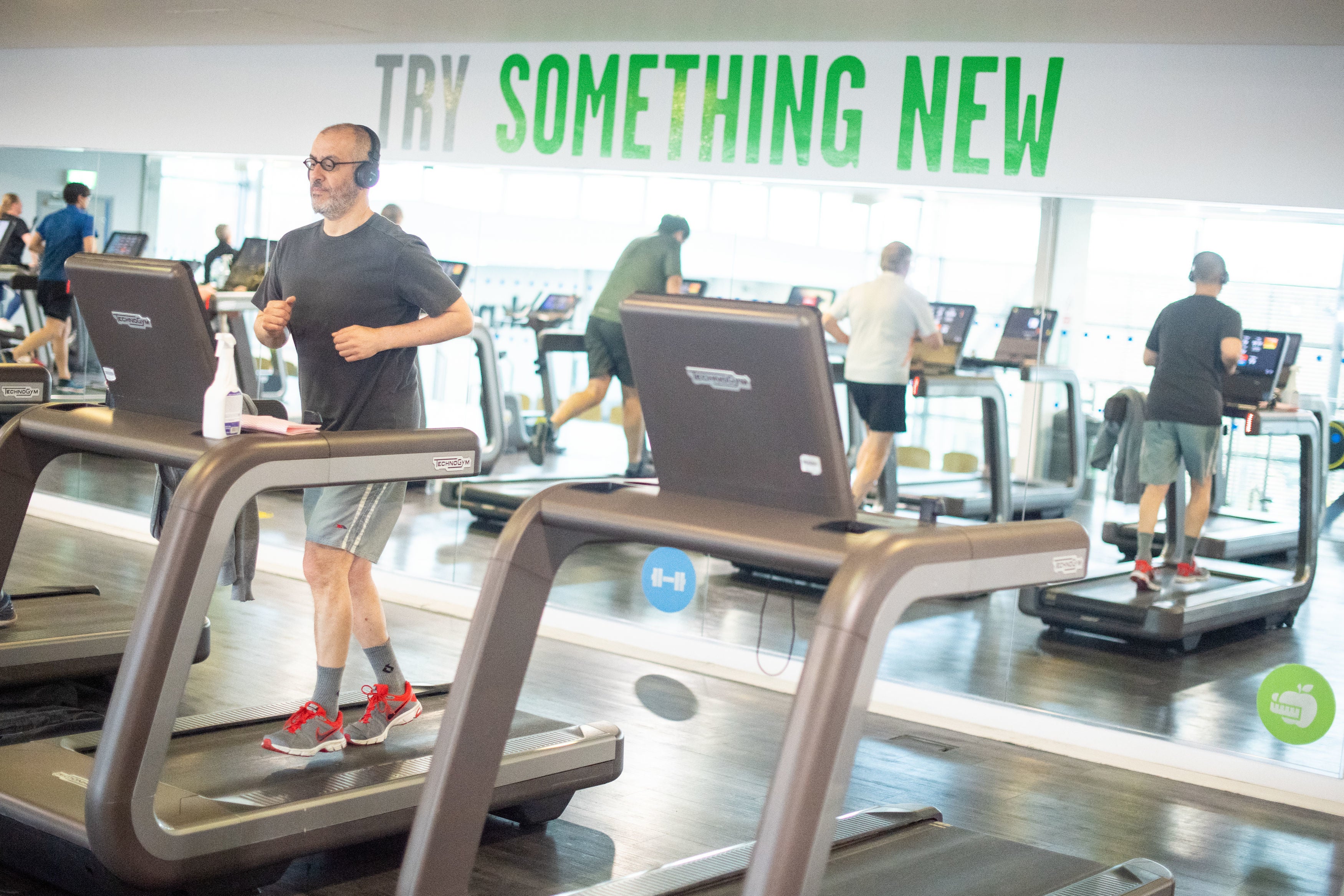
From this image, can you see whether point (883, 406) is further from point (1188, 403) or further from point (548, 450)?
point (548, 450)

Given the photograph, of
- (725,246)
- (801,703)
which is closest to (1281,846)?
(801,703)

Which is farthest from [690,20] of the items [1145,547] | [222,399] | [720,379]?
[720,379]

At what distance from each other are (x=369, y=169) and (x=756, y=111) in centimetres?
217

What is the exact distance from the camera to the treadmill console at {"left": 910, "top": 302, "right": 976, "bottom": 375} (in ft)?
16.1

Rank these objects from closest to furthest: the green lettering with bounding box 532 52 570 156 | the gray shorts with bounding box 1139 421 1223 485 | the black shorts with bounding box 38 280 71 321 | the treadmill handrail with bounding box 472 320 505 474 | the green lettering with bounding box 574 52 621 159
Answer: the gray shorts with bounding box 1139 421 1223 485 < the green lettering with bounding box 574 52 621 159 < the green lettering with bounding box 532 52 570 156 < the treadmill handrail with bounding box 472 320 505 474 < the black shorts with bounding box 38 280 71 321

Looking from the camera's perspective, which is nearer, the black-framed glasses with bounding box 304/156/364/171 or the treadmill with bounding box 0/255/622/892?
the treadmill with bounding box 0/255/622/892

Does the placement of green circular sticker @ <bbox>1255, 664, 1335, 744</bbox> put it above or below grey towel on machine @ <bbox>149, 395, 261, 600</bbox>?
below

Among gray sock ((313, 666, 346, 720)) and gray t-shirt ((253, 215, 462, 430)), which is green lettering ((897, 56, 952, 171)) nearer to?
gray t-shirt ((253, 215, 462, 430))

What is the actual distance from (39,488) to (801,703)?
21.7 ft

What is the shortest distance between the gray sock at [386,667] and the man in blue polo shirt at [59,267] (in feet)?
15.4

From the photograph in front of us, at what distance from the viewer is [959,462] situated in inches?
203

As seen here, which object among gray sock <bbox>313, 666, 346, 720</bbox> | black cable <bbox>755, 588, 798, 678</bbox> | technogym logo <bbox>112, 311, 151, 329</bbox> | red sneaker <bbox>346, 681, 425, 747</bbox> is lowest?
black cable <bbox>755, 588, 798, 678</bbox>

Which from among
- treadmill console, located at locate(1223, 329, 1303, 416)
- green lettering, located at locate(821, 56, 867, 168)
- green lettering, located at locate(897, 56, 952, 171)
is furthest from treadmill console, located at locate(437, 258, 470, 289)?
treadmill console, located at locate(1223, 329, 1303, 416)

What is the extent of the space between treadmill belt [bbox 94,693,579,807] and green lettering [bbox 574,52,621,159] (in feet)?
9.05
